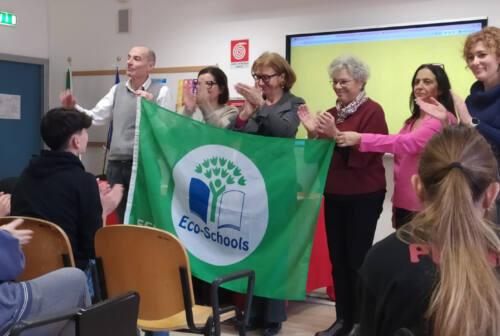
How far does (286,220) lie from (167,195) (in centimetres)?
69

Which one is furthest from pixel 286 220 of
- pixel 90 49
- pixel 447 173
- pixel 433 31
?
pixel 90 49

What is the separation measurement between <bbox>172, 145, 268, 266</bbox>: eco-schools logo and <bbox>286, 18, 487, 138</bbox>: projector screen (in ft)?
7.12

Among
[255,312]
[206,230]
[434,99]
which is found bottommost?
[255,312]

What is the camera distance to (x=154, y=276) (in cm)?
242

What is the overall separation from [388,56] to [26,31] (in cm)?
442

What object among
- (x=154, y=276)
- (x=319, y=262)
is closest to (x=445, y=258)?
(x=154, y=276)

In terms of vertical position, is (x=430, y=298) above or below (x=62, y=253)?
above

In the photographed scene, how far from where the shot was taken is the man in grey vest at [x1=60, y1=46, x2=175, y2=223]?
13.8 ft

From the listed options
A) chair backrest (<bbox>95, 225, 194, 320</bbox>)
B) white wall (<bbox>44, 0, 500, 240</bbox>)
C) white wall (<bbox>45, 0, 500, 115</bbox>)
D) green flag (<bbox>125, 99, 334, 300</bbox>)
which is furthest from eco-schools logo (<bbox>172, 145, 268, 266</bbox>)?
white wall (<bbox>45, 0, 500, 115</bbox>)

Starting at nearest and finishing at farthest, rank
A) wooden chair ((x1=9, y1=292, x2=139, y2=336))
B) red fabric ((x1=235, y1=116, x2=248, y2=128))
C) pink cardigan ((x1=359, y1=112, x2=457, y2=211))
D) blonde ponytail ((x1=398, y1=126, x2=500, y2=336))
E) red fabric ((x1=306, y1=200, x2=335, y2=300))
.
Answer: blonde ponytail ((x1=398, y1=126, x2=500, y2=336)), wooden chair ((x1=9, y1=292, x2=139, y2=336)), pink cardigan ((x1=359, y1=112, x2=457, y2=211)), red fabric ((x1=235, y1=116, x2=248, y2=128)), red fabric ((x1=306, y1=200, x2=335, y2=300))

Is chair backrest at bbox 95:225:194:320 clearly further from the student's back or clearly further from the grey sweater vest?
the grey sweater vest

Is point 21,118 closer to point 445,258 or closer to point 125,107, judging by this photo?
point 125,107

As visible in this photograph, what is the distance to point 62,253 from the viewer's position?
2.42 meters

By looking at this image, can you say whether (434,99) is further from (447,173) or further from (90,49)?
(90,49)
